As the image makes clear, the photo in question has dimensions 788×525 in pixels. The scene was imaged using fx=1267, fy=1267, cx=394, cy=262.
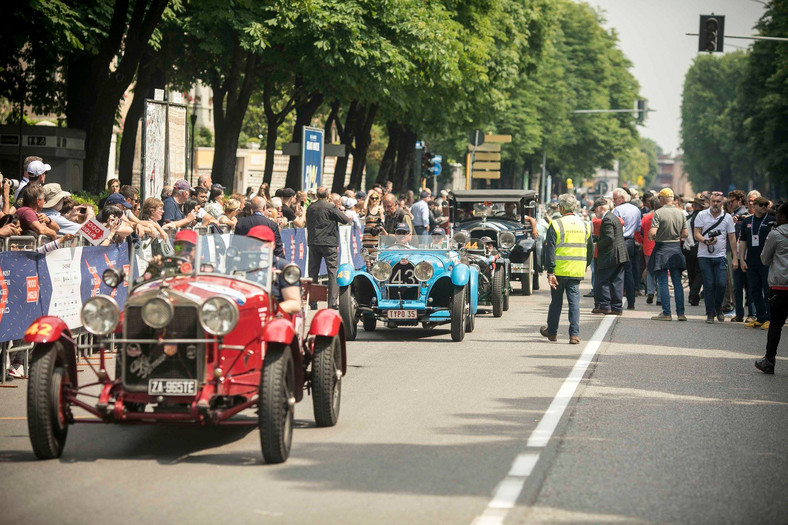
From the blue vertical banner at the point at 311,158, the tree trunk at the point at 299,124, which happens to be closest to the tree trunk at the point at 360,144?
the tree trunk at the point at 299,124

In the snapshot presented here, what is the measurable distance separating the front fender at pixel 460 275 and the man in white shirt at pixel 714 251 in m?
5.01

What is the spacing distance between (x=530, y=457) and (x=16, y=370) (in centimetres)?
604

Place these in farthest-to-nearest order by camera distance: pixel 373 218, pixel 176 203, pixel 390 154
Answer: pixel 390 154 < pixel 373 218 < pixel 176 203

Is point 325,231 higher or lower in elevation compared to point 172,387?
higher

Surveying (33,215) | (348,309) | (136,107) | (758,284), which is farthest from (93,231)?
(136,107)

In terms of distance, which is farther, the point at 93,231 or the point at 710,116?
the point at 710,116

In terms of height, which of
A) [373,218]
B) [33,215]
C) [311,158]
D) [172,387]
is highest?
[311,158]

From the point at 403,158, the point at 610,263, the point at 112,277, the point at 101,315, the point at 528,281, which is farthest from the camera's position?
the point at 403,158

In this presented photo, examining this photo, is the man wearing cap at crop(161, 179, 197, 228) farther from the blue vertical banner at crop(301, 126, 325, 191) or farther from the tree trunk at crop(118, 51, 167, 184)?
the tree trunk at crop(118, 51, 167, 184)

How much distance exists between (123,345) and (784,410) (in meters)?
5.81

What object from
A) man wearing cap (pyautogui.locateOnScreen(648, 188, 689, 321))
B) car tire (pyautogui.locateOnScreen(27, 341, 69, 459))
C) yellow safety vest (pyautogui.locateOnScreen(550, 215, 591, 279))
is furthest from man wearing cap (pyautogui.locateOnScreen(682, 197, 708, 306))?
car tire (pyautogui.locateOnScreen(27, 341, 69, 459))

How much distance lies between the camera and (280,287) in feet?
31.5

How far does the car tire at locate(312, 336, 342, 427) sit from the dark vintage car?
14463 millimetres

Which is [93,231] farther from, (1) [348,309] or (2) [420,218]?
(2) [420,218]
